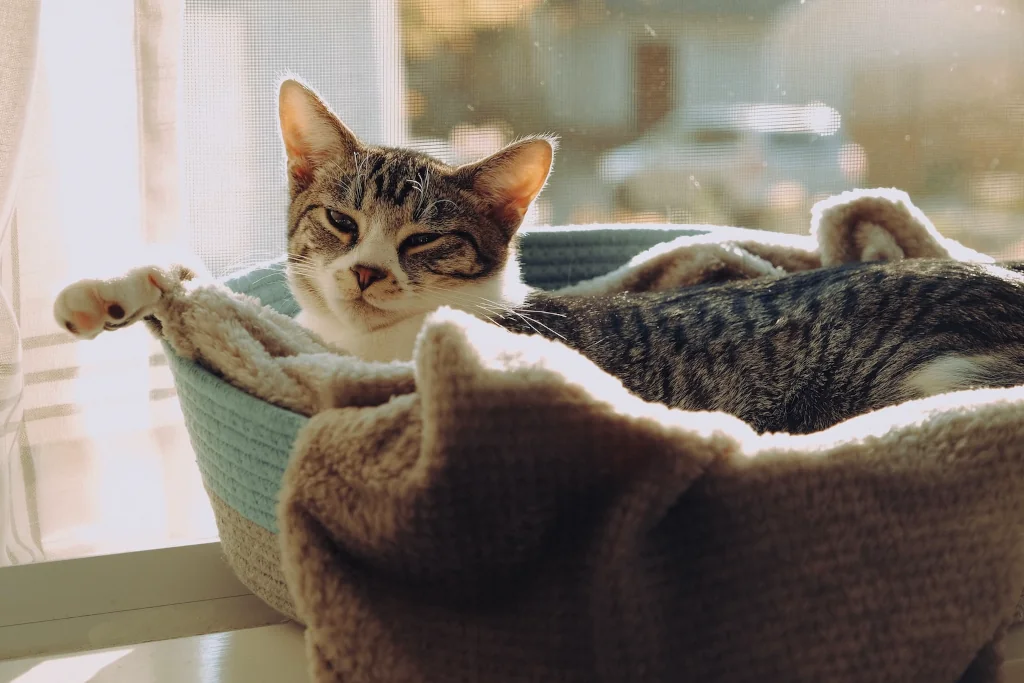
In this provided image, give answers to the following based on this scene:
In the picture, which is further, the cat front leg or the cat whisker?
the cat whisker

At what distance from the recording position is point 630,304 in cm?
115

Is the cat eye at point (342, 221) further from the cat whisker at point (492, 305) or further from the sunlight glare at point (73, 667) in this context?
the sunlight glare at point (73, 667)

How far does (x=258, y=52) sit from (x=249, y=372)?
2.80ft

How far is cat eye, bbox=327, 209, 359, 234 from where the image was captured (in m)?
1.13

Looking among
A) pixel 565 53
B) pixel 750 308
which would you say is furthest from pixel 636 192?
pixel 750 308

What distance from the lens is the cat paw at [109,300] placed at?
0.83 metres

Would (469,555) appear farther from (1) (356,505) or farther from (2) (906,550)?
(2) (906,550)

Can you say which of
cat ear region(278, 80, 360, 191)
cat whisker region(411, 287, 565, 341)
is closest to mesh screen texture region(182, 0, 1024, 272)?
cat ear region(278, 80, 360, 191)

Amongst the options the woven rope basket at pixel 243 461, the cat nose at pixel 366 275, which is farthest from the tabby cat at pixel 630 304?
the woven rope basket at pixel 243 461

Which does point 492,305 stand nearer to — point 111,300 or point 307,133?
point 307,133

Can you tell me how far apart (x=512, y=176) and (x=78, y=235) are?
2.10 feet

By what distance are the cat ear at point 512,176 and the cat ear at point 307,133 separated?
17 centimetres

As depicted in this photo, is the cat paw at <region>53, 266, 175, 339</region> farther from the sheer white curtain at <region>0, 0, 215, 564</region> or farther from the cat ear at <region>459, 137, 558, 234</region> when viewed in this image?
the cat ear at <region>459, 137, 558, 234</region>

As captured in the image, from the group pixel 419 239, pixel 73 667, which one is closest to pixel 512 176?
pixel 419 239
